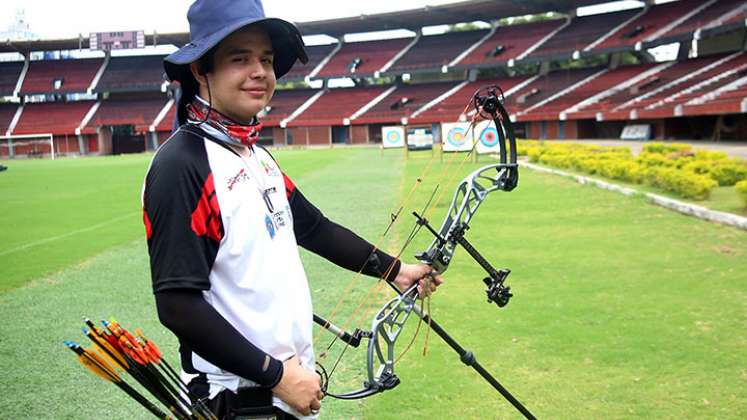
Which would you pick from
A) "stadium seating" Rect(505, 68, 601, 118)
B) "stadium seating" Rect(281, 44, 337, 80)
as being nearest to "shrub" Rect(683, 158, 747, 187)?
"stadium seating" Rect(505, 68, 601, 118)

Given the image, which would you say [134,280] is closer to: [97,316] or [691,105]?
[97,316]

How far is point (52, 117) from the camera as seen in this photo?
6072cm

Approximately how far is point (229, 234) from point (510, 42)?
55.8 m

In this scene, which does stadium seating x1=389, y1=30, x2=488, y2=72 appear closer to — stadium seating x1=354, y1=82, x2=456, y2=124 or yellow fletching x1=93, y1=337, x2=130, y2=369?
stadium seating x1=354, y1=82, x2=456, y2=124

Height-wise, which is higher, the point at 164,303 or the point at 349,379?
the point at 164,303

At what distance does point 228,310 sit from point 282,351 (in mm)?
201

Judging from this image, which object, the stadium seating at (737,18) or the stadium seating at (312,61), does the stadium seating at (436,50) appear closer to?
the stadium seating at (312,61)

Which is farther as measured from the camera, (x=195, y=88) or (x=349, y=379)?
(x=349, y=379)

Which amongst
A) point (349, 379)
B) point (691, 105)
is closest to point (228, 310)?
point (349, 379)

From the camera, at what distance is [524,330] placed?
5496mm

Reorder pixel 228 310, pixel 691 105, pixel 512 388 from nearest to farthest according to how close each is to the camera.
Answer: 1. pixel 228 310
2. pixel 512 388
3. pixel 691 105

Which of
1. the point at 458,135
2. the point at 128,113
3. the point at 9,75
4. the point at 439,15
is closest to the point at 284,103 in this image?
the point at 128,113

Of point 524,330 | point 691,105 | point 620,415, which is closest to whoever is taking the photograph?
point 620,415

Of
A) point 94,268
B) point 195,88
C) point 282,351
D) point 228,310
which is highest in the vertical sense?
point 195,88
